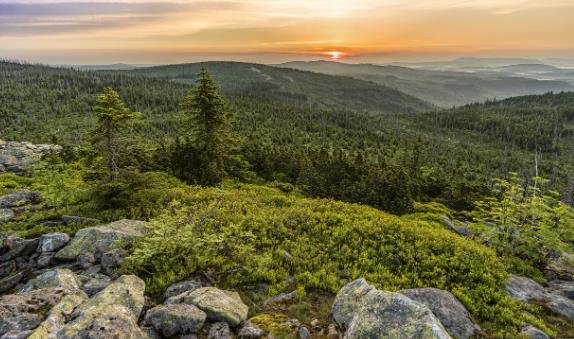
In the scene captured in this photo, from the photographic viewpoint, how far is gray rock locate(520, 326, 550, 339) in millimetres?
9219

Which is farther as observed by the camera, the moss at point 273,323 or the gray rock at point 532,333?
the gray rock at point 532,333

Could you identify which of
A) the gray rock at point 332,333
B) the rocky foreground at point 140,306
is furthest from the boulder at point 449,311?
the gray rock at point 332,333

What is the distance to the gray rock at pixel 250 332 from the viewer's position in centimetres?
802

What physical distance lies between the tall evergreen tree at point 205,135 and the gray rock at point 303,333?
2101 centimetres

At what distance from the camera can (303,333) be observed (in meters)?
8.34

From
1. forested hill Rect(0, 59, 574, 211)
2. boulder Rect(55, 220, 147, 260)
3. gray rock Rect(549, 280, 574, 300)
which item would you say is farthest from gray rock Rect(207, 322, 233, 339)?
forested hill Rect(0, 59, 574, 211)

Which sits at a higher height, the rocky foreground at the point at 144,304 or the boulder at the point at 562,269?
the rocky foreground at the point at 144,304

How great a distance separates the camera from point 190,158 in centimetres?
2992

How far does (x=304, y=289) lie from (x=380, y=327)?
3924 millimetres

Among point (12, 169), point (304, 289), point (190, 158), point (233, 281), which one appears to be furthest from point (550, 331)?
point (12, 169)

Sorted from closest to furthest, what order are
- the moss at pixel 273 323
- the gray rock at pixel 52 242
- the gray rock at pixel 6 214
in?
the moss at pixel 273 323, the gray rock at pixel 52 242, the gray rock at pixel 6 214

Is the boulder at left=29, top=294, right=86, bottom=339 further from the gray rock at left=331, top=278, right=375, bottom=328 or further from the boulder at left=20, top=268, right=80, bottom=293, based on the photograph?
the gray rock at left=331, top=278, right=375, bottom=328

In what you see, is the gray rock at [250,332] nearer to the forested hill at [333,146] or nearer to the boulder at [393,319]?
the boulder at [393,319]

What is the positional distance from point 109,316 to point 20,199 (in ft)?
49.2
